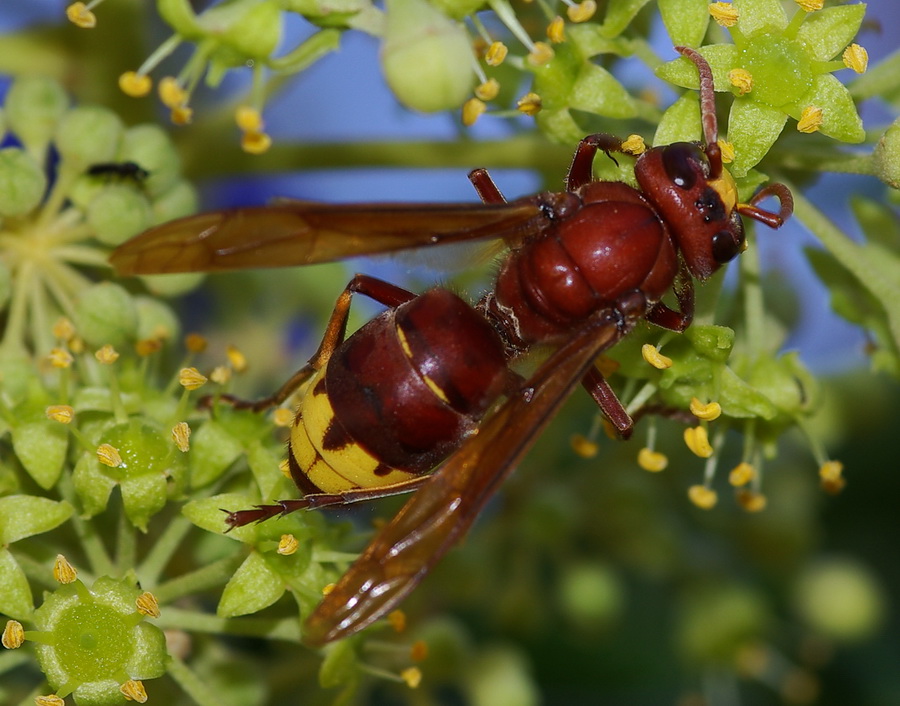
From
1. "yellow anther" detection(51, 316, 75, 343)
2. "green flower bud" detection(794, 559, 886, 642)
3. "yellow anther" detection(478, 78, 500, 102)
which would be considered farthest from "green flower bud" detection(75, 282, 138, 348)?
"green flower bud" detection(794, 559, 886, 642)

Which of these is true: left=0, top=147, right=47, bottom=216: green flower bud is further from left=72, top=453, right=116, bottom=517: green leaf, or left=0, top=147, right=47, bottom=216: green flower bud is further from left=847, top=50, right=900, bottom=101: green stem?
left=847, top=50, right=900, bottom=101: green stem

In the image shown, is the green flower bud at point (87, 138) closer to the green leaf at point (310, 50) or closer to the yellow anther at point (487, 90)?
the green leaf at point (310, 50)

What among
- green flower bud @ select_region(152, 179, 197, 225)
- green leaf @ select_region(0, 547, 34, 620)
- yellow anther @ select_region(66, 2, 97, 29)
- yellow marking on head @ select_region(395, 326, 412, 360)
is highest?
yellow anther @ select_region(66, 2, 97, 29)

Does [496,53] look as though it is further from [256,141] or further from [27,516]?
[27,516]

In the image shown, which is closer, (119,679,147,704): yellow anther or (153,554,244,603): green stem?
(119,679,147,704): yellow anther

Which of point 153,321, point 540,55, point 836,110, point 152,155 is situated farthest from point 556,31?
point 153,321

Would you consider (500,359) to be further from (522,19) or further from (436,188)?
(436,188)

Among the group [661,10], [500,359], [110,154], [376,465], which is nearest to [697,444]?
[500,359]
